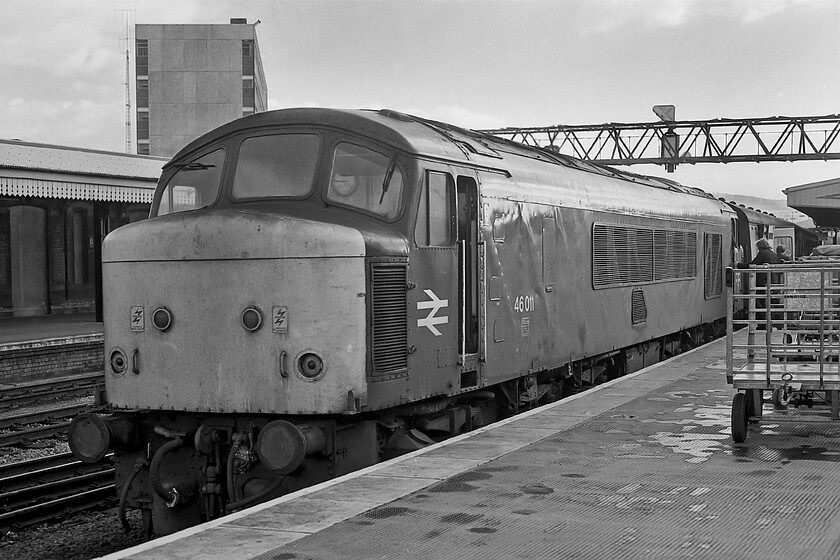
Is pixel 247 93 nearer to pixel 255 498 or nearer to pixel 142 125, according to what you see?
pixel 142 125

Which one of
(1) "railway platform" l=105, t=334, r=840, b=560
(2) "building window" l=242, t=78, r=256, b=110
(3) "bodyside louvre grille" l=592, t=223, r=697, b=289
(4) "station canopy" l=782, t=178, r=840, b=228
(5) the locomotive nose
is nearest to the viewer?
(1) "railway platform" l=105, t=334, r=840, b=560

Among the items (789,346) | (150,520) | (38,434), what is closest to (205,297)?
(150,520)

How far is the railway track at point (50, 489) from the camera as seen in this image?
31.3ft

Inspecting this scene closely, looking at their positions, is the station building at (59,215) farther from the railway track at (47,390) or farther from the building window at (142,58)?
the building window at (142,58)

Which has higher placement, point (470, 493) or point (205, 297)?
point (205, 297)

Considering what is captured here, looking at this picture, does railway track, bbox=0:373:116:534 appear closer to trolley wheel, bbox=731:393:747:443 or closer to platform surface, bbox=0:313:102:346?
platform surface, bbox=0:313:102:346

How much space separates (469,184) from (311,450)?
3.06 meters

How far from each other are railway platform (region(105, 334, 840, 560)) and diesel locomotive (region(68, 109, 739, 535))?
0.61m

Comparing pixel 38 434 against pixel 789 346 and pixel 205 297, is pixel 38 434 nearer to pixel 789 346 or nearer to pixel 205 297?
pixel 205 297

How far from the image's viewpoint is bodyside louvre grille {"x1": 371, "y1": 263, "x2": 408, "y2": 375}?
305 inches

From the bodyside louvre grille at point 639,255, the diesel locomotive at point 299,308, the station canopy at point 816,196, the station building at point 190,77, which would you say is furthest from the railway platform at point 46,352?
the station building at point 190,77

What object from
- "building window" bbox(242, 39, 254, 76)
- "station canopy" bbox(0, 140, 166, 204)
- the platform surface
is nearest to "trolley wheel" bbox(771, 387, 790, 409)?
the platform surface

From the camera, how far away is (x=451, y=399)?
9320 mm

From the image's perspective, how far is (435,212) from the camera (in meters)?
8.61
